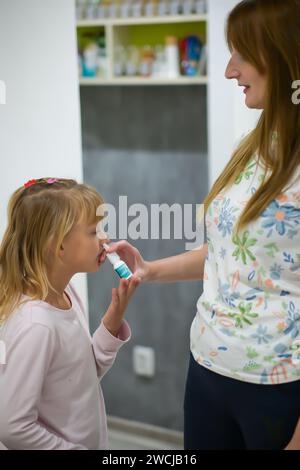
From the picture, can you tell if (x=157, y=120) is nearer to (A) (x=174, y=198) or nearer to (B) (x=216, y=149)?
(A) (x=174, y=198)

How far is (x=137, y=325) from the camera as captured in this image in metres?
2.70

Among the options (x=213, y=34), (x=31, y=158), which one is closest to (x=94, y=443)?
(x=31, y=158)

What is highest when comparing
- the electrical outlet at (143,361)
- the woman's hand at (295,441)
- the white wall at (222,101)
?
the white wall at (222,101)

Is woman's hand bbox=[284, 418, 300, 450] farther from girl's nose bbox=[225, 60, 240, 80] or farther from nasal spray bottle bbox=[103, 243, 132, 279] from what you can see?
girl's nose bbox=[225, 60, 240, 80]

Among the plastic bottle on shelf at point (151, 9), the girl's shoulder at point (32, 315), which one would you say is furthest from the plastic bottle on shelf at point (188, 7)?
the girl's shoulder at point (32, 315)

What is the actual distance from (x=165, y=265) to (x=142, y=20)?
Answer: 1252mm

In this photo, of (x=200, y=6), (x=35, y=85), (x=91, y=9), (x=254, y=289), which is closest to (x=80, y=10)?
(x=91, y=9)

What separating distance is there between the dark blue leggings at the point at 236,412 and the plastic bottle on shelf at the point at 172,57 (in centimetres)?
139

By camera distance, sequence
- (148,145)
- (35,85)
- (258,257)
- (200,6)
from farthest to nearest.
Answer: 1. (148,145)
2. (200,6)
3. (35,85)
4. (258,257)

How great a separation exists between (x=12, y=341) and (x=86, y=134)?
5.18 ft

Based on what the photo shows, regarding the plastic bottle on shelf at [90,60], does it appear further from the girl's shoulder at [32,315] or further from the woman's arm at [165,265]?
the girl's shoulder at [32,315]

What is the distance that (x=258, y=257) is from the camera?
1103mm

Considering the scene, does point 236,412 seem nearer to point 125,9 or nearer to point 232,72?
point 232,72

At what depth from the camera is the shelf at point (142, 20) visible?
7.43 ft
